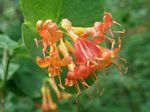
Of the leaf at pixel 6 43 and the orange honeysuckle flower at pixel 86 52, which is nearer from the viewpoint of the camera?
the orange honeysuckle flower at pixel 86 52

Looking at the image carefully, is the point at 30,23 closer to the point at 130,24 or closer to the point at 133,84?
the point at 133,84

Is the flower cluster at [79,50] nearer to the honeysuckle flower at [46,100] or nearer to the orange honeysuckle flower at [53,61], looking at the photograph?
the orange honeysuckle flower at [53,61]

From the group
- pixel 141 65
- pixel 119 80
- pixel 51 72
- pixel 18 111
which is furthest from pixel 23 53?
pixel 141 65

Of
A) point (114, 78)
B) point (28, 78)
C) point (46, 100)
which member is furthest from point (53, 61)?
point (114, 78)

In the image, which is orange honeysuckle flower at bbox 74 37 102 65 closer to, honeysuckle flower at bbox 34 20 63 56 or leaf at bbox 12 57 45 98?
honeysuckle flower at bbox 34 20 63 56

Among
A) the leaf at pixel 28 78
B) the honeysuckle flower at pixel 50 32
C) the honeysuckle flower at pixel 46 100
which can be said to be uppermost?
the honeysuckle flower at pixel 50 32

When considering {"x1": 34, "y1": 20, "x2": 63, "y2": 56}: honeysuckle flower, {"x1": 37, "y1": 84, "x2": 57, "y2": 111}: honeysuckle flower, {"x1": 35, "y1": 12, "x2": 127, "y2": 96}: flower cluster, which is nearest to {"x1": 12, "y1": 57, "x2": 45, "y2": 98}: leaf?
{"x1": 37, "y1": 84, "x2": 57, "y2": 111}: honeysuckle flower

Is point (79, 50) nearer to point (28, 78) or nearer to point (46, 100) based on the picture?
point (28, 78)

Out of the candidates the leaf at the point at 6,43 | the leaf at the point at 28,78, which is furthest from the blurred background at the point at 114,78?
the leaf at the point at 6,43
